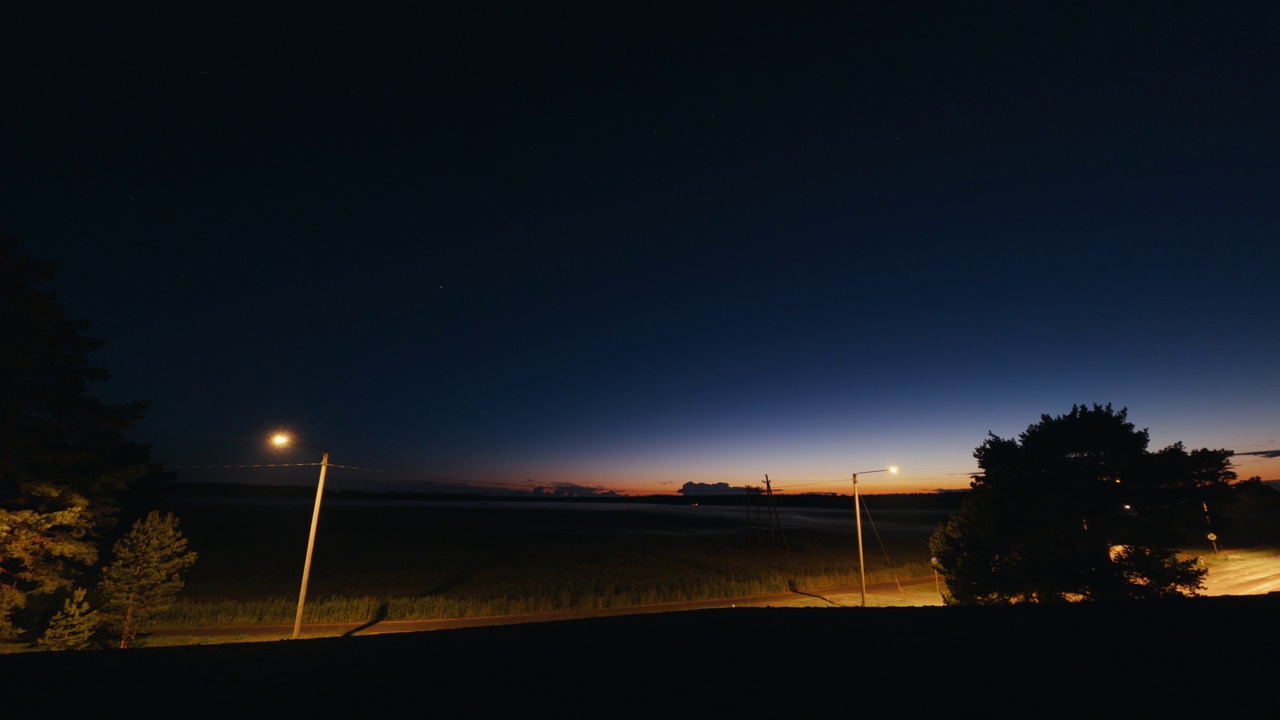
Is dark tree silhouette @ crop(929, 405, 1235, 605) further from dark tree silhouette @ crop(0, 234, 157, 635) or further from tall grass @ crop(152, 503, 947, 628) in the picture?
dark tree silhouette @ crop(0, 234, 157, 635)

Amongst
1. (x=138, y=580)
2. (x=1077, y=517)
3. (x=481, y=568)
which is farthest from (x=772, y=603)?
(x=138, y=580)

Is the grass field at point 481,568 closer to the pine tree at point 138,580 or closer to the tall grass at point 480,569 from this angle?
the tall grass at point 480,569

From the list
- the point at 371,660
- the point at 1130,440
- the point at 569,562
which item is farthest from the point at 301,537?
the point at 1130,440

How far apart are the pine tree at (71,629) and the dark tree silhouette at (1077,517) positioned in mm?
31015

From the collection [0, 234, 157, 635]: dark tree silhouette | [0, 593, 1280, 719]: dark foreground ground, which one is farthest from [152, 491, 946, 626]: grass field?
[0, 593, 1280, 719]: dark foreground ground

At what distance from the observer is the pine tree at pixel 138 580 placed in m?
18.0

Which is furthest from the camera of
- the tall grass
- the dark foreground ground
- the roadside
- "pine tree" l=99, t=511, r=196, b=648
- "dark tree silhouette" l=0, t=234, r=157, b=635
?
the tall grass

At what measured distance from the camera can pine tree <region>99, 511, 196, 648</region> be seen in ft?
59.0

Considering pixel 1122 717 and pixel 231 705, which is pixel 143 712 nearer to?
pixel 231 705

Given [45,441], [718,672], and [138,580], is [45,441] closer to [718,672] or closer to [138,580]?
[138,580]

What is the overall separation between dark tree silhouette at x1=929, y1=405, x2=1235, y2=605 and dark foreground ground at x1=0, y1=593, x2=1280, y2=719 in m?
14.7

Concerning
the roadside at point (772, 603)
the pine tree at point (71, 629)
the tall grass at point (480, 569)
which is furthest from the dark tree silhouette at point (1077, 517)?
the pine tree at point (71, 629)

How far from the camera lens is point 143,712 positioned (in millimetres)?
3600

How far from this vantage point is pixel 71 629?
52.2 ft
